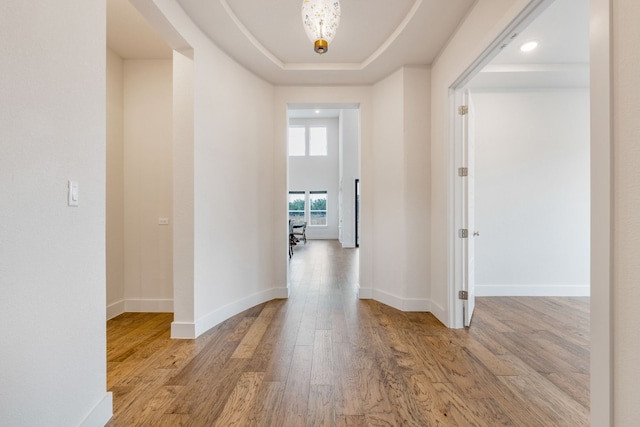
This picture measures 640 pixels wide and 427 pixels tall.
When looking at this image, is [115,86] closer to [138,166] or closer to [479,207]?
[138,166]

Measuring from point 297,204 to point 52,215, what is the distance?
11.0 m

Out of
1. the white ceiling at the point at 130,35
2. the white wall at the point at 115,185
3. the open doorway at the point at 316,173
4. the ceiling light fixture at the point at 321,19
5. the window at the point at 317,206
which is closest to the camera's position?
the ceiling light fixture at the point at 321,19

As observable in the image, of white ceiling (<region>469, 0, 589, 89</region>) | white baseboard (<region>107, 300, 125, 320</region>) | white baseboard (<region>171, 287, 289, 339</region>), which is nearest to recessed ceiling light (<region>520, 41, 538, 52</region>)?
white ceiling (<region>469, 0, 589, 89</region>)

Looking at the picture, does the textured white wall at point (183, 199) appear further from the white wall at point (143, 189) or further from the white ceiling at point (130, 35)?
the white wall at point (143, 189)

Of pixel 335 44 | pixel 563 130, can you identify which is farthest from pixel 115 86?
pixel 563 130

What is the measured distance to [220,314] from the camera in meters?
2.92

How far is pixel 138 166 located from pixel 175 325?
1.82 metres

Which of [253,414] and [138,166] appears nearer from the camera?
[253,414]

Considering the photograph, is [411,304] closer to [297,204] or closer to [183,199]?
[183,199]

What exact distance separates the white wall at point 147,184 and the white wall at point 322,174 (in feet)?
28.3

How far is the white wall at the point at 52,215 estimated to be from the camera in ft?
3.37

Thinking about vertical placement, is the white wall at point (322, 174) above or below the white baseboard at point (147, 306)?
above

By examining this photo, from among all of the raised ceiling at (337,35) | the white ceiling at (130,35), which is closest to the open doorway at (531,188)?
the raised ceiling at (337,35)

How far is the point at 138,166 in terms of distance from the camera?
10.7 feet
